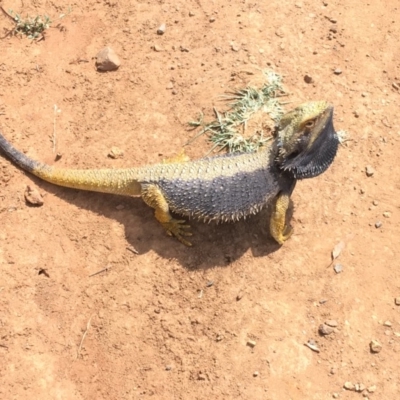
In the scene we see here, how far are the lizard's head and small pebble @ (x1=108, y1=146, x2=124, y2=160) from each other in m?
2.09

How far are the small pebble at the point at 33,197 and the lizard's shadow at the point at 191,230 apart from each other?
0.50 feet

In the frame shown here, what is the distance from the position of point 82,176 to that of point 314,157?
2.69 m

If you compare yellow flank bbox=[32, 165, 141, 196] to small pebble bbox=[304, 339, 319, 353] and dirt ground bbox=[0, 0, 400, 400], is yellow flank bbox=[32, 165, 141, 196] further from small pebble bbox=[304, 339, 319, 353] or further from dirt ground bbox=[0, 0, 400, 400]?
small pebble bbox=[304, 339, 319, 353]

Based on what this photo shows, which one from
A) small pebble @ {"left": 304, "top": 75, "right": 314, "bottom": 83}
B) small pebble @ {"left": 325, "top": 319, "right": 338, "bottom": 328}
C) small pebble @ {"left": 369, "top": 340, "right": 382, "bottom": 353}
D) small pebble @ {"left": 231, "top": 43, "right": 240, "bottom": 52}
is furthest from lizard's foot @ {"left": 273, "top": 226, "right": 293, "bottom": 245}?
small pebble @ {"left": 231, "top": 43, "right": 240, "bottom": 52}

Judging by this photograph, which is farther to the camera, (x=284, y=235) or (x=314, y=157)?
(x=284, y=235)

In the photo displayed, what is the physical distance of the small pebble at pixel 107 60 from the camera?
684 centimetres

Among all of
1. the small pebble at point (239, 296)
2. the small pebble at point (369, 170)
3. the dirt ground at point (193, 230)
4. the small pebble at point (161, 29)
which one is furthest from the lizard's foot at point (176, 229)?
the small pebble at point (161, 29)

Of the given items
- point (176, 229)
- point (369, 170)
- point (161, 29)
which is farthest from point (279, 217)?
point (161, 29)

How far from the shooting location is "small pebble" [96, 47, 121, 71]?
6.84 meters

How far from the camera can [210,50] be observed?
6.90 meters

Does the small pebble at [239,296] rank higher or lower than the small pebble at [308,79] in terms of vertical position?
lower

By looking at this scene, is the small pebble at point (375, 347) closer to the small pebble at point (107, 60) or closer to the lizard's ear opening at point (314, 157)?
the lizard's ear opening at point (314, 157)

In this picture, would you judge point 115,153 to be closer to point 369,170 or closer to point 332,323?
point 369,170

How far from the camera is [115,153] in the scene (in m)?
6.29
